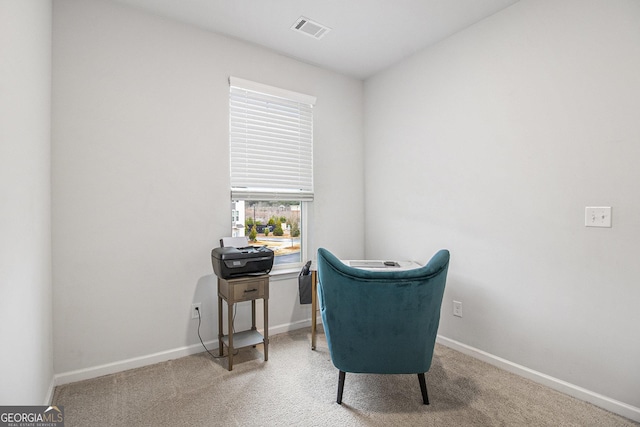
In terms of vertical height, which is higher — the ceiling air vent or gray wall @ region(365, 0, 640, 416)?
the ceiling air vent

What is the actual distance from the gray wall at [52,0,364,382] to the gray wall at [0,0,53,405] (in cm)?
13

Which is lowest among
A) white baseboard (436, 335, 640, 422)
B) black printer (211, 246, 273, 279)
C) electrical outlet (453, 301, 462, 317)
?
white baseboard (436, 335, 640, 422)

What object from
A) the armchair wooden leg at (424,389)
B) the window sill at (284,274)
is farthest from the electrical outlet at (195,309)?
the armchair wooden leg at (424,389)

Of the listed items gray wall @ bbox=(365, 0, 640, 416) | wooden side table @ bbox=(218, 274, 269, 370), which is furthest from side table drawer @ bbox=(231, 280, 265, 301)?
gray wall @ bbox=(365, 0, 640, 416)

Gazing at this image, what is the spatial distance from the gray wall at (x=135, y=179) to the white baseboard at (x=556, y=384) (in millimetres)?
1957

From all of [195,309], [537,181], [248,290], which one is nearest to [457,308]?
[537,181]

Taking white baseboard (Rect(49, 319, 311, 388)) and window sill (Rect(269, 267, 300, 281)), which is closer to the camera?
white baseboard (Rect(49, 319, 311, 388))

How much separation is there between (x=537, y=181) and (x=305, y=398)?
2.14 metres

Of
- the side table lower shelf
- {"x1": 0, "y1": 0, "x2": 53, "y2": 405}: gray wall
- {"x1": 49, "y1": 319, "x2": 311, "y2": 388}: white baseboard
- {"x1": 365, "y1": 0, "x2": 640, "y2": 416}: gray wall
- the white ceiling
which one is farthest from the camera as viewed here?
the side table lower shelf

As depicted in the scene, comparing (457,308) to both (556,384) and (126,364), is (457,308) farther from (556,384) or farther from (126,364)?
(126,364)

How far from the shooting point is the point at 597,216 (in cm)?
194

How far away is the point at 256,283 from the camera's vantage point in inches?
98.0

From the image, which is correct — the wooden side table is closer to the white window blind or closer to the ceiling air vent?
the white window blind

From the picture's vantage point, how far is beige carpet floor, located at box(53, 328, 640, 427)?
5.87 ft
